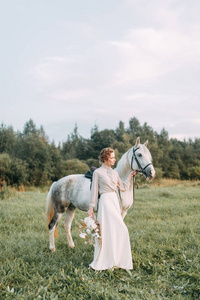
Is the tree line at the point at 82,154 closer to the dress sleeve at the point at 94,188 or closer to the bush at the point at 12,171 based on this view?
the bush at the point at 12,171

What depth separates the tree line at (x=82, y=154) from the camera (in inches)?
973

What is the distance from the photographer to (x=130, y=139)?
113 feet

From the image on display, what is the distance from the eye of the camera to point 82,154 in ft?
121

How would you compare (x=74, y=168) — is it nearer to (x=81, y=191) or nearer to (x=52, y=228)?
(x=52, y=228)

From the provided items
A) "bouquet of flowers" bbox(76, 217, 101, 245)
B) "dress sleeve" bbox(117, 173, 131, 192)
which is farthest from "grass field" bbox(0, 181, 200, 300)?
"dress sleeve" bbox(117, 173, 131, 192)

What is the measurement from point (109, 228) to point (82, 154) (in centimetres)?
3294

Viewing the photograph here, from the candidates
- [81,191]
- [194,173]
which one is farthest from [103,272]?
[194,173]

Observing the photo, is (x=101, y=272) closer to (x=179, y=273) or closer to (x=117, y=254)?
(x=117, y=254)

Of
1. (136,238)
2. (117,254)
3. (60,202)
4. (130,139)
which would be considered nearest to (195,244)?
(136,238)

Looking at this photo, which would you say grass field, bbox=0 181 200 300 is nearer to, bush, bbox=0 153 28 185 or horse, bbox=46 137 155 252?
horse, bbox=46 137 155 252

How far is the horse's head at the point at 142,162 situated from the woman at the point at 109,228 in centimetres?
66

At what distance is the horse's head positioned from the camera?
175 inches

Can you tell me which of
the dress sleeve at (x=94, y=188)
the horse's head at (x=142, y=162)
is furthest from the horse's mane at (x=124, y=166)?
the dress sleeve at (x=94, y=188)

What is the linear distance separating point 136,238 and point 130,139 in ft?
96.0
